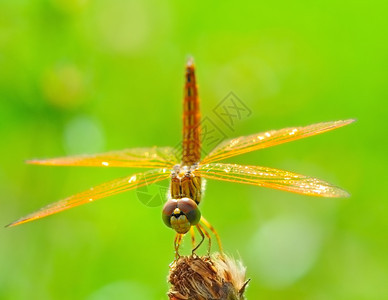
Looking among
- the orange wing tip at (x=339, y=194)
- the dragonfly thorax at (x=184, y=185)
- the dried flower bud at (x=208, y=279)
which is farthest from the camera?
the dragonfly thorax at (x=184, y=185)

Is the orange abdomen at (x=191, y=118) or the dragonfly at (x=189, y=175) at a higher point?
the orange abdomen at (x=191, y=118)

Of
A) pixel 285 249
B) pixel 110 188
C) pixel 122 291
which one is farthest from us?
pixel 285 249

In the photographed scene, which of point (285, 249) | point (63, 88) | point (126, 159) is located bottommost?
point (285, 249)

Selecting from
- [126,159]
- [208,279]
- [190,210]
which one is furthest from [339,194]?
[126,159]

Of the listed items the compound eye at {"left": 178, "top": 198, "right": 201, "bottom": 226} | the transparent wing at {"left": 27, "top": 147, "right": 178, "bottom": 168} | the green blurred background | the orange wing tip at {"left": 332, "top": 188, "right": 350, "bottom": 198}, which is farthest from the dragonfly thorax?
the green blurred background

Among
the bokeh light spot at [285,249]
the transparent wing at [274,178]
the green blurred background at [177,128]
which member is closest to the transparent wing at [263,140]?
the transparent wing at [274,178]

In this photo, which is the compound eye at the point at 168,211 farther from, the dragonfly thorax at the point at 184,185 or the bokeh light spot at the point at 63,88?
the bokeh light spot at the point at 63,88

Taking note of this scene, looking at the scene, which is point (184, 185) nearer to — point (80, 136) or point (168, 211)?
point (168, 211)
